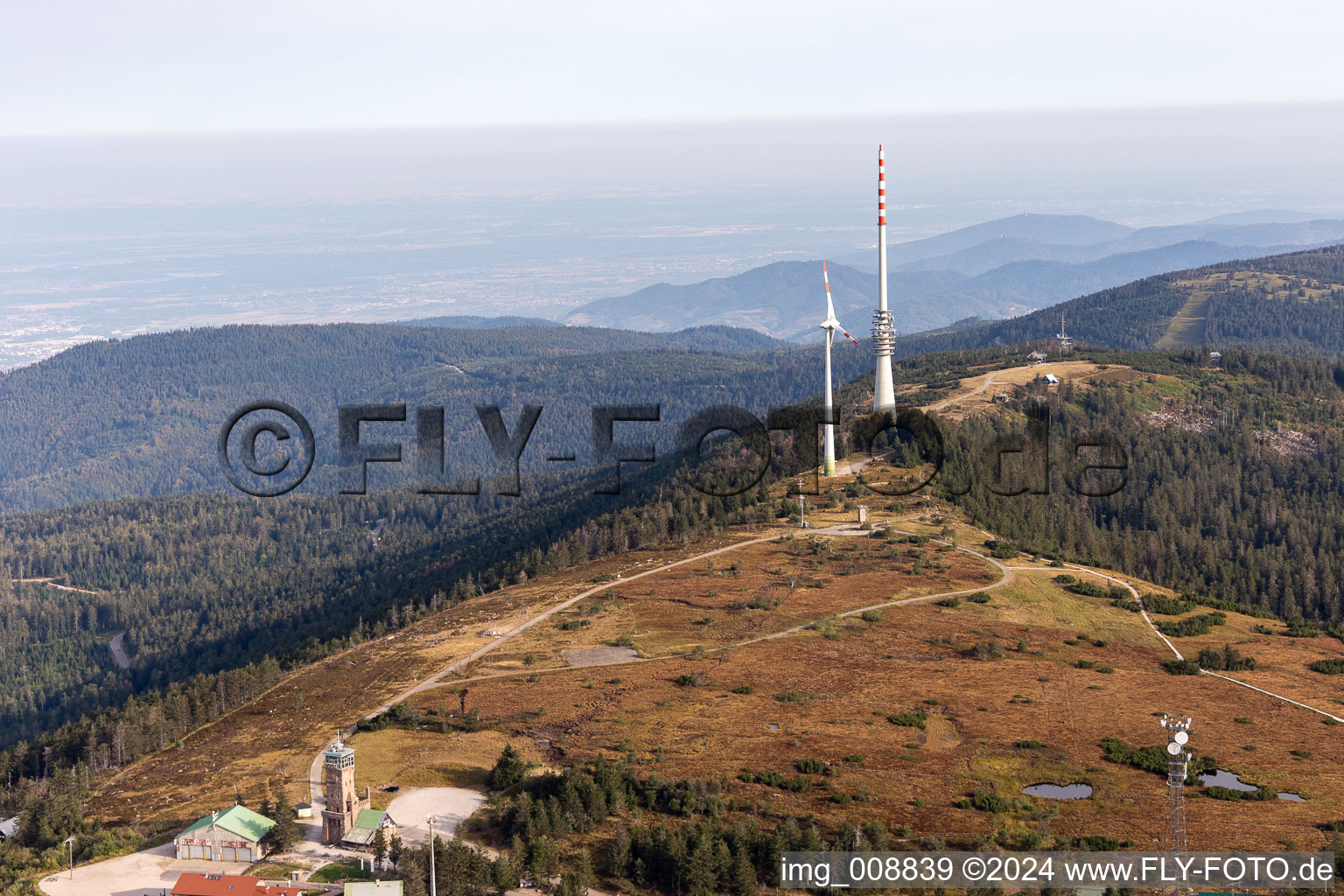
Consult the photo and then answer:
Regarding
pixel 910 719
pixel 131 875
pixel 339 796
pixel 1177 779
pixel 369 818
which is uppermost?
pixel 1177 779

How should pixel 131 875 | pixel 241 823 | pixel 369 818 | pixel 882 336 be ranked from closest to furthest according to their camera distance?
pixel 131 875, pixel 241 823, pixel 369 818, pixel 882 336

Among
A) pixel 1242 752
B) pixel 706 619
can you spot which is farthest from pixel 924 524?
pixel 1242 752

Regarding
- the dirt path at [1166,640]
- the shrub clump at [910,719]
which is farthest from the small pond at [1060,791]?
the dirt path at [1166,640]

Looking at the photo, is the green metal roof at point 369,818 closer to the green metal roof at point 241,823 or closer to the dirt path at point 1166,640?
the green metal roof at point 241,823

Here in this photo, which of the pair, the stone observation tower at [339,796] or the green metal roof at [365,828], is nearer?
the green metal roof at [365,828]

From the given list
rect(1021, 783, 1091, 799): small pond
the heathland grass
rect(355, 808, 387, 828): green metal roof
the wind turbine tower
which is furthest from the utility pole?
the wind turbine tower

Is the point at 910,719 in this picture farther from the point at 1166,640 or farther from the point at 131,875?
the point at 131,875

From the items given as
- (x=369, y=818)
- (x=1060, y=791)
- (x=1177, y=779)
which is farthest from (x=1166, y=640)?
(x=369, y=818)
